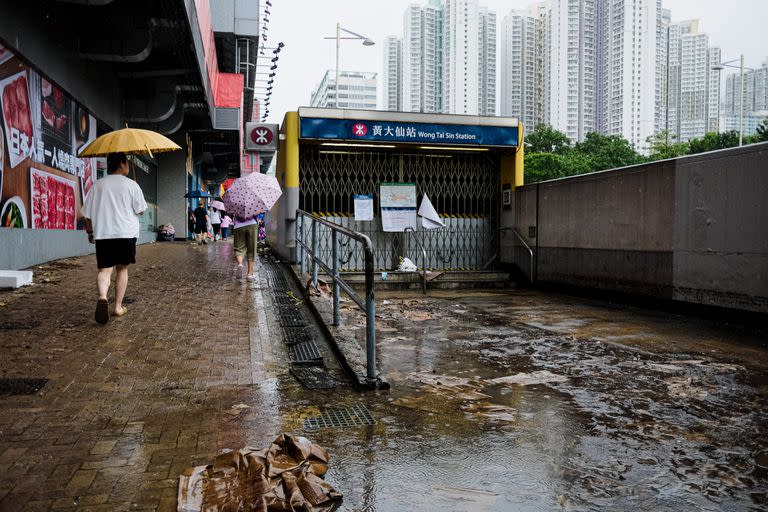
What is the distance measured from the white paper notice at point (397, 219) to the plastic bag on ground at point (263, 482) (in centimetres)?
1017

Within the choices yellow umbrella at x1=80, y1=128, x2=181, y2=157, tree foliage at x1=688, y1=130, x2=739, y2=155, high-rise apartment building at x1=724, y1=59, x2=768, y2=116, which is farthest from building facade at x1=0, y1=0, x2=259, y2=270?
high-rise apartment building at x1=724, y1=59, x2=768, y2=116

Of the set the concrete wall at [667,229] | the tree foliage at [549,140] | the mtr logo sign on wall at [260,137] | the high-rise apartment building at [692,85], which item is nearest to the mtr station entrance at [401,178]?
the mtr logo sign on wall at [260,137]

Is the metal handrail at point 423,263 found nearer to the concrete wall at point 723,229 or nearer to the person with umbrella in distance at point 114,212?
the concrete wall at point 723,229

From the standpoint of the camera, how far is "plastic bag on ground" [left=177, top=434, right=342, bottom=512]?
2.62m

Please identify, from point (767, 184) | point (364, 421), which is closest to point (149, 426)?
point (364, 421)

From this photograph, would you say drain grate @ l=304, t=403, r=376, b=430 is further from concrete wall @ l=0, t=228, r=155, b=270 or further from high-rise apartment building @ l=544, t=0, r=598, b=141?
high-rise apartment building @ l=544, t=0, r=598, b=141

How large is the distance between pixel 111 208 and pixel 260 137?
25.0 ft

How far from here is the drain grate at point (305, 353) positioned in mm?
5233

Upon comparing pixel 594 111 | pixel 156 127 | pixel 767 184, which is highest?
pixel 594 111

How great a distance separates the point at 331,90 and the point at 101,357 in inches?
2757

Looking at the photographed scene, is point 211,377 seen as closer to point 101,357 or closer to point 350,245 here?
point 101,357

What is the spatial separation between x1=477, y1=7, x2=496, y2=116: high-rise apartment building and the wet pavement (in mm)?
63043

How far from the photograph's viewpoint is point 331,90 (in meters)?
71.9

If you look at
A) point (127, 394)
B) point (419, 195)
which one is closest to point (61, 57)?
point (419, 195)
